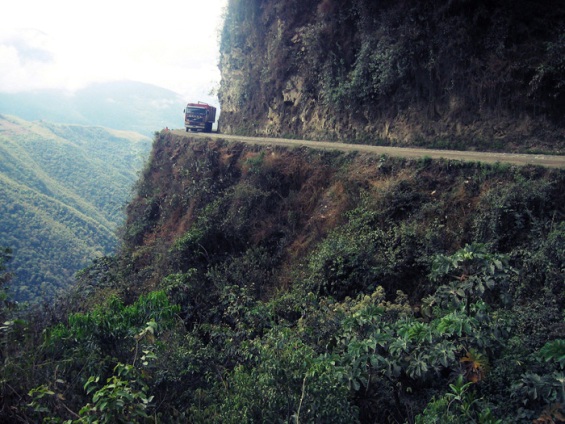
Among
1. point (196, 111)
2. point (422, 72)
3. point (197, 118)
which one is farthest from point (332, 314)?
point (196, 111)

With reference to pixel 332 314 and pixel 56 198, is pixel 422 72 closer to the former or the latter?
pixel 332 314

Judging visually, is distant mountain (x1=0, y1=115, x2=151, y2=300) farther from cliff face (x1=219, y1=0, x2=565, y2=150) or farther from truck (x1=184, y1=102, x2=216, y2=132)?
cliff face (x1=219, y1=0, x2=565, y2=150)

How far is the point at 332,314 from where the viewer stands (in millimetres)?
8078

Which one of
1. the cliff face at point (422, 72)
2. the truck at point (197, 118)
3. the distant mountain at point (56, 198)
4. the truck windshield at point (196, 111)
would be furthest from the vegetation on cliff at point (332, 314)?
the truck windshield at point (196, 111)

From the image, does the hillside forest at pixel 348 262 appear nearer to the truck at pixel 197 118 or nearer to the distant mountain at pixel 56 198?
the truck at pixel 197 118

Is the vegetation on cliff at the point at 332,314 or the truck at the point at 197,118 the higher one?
the truck at the point at 197,118

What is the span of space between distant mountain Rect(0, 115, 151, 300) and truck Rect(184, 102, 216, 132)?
10.1 feet

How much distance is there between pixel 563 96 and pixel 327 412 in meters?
11.2

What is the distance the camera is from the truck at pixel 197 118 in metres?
28.3

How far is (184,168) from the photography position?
20297 mm

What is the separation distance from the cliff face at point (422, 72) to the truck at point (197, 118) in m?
7.35

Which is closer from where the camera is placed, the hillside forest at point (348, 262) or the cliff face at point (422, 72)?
the hillside forest at point (348, 262)

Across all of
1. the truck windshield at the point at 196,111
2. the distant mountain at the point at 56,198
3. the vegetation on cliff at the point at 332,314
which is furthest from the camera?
the distant mountain at the point at 56,198

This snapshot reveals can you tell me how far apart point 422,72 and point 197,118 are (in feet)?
54.7
